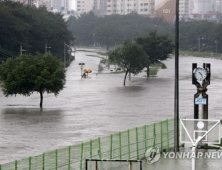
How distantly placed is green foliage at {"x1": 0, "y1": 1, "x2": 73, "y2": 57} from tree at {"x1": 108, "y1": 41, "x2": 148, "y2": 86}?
25760mm

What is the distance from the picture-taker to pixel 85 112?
4866 centimetres

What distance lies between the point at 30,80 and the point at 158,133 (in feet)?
79.8

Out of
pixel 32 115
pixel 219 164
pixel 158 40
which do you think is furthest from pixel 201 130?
pixel 158 40

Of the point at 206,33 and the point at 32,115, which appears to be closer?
the point at 32,115

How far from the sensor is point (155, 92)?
6650cm

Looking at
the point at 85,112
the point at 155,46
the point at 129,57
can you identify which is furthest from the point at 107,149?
the point at 155,46

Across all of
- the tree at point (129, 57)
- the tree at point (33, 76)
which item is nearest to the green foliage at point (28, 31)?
the tree at point (129, 57)

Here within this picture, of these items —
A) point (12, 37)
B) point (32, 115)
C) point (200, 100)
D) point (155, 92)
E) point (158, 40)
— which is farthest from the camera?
point (12, 37)

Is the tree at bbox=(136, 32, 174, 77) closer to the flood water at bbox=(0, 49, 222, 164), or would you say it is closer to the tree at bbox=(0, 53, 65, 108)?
the flood water at bbox=(0, 49, 222, 164)

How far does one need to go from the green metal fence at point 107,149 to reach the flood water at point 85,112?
468cm

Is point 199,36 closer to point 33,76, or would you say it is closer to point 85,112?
point 33,76

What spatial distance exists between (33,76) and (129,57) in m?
28.4

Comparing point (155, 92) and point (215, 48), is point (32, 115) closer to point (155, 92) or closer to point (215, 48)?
point (155, 92)

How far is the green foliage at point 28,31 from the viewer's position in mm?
101375
